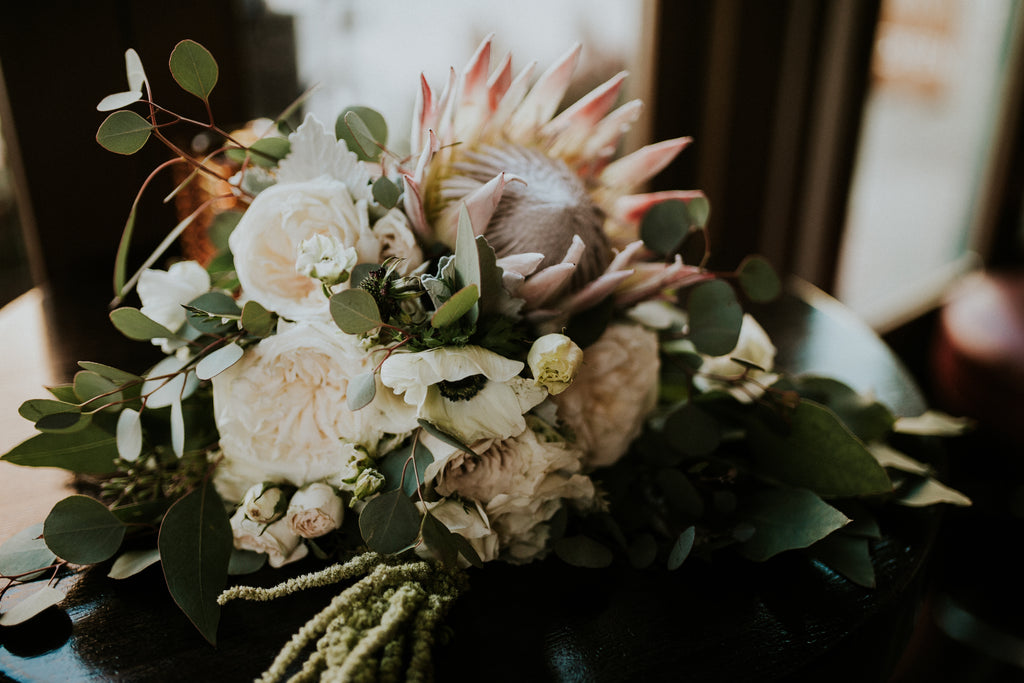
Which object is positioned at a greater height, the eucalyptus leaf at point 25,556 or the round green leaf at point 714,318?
the round green leaf at point 714,318

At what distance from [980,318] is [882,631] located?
4.11 feet

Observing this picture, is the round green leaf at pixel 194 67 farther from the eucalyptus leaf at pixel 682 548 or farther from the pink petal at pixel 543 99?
the eucalyptus leaf at pixel 682 548

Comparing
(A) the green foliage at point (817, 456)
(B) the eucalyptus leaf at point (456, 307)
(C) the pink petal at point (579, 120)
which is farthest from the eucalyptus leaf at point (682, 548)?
(C) the pink petal at point (579, 120)

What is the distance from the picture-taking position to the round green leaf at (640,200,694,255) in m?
0.62

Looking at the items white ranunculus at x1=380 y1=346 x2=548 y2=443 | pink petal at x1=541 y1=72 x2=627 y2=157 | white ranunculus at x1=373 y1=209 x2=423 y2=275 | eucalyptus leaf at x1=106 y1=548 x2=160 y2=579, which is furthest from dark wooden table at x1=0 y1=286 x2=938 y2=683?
pink petal at x1=541 y1=72 x2=627 y2=157

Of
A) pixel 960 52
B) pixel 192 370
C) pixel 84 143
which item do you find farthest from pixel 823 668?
pixel 960 52

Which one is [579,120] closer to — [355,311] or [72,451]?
[355,311]

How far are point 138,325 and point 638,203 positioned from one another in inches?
16.1

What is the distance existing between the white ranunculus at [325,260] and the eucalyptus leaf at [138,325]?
128mm

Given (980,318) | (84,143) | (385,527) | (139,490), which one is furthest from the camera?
(980,318)

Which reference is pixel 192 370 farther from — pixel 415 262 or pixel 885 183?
pixel 885 183

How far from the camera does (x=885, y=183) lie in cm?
209

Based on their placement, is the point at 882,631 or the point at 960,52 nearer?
the point at 882,631

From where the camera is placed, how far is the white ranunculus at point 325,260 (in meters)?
0.47
